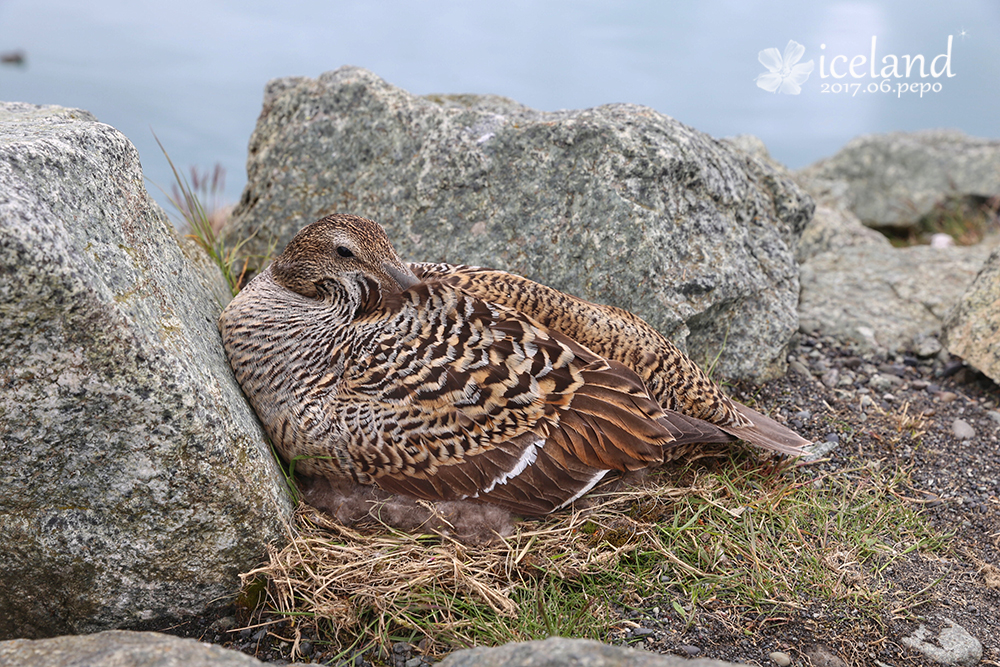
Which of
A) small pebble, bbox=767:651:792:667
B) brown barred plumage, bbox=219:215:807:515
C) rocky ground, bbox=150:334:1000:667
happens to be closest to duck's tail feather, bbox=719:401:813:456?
brown barred plumage, bbox=219:215:807:515

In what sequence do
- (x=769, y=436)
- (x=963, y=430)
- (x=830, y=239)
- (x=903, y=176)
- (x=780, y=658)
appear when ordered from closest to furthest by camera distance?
1. (x=780, y=658)
2. (x=769, y=436)
3. (x=963, y=430)
4. (x=830, y=239)
5. (x=903, y=176)

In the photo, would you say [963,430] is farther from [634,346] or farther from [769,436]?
[634,346]

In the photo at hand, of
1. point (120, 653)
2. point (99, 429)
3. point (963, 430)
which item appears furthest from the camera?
point (963, 430)

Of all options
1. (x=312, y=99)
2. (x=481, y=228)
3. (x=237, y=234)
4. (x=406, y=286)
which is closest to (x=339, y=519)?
(x=406, y=286)

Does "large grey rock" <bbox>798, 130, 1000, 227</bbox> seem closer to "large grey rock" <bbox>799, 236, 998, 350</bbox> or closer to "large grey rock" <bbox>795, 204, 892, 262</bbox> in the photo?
"large grey rock" <bbox>795, 204, 892, 262</bbox>

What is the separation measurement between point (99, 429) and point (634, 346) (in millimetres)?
2713

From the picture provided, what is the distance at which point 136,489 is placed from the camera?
319 cm

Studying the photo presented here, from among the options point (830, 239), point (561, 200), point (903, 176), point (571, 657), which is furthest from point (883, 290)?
point (903, 176)

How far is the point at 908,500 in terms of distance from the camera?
4.72 metres

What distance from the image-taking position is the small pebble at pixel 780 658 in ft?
11.1

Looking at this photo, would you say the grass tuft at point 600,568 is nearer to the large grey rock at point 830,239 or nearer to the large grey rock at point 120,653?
the large grey rock at point 120,653

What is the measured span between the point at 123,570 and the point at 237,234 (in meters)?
3.57

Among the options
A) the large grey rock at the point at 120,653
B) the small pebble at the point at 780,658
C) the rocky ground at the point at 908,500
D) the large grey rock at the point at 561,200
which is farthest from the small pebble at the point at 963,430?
the large grey rock at the point at 120,653

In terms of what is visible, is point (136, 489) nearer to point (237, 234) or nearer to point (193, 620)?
point (193, 620)
